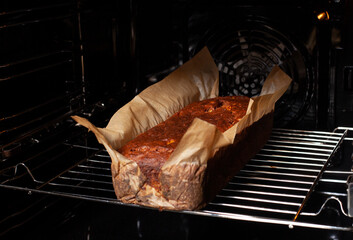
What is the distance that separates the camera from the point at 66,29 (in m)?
1.46

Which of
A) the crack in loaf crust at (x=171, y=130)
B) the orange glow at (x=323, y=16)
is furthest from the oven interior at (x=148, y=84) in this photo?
the crack in loaf crust at (x=171, y=130)

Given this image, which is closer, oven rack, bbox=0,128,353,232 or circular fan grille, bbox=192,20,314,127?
oven rack, bbox=0,128,353,232

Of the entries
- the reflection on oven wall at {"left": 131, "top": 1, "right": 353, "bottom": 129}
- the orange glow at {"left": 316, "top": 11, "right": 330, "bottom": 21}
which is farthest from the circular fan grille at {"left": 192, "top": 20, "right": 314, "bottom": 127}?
the orange glow at {"left": 316, "top": 11, "right": 330, "bottom": 21}

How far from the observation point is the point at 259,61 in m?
1.74

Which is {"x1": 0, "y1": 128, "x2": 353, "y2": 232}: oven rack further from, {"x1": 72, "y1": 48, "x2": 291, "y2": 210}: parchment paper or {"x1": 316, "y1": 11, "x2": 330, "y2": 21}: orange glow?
{"x1": 316, "y1": 11, "x2": 330, "y2": 21}: orange glow

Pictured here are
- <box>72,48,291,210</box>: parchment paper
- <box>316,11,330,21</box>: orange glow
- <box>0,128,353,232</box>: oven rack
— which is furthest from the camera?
<box>316,11,330,21</box>: orange glow

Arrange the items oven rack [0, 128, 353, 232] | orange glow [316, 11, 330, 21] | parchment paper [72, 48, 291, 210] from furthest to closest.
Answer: orange glow [316, 11, 330, 21], oven rack [0, 128, 353, 232], parchment paper [72, 48, 291, 210]

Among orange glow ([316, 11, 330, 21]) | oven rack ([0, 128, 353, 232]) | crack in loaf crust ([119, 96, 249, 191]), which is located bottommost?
oven rack ([0, 128, 353, 232])

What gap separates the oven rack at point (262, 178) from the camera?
1.32m

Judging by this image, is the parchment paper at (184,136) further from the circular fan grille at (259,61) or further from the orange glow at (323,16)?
the orange glow at (323,16)

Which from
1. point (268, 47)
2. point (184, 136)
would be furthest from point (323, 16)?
point (184, 136)

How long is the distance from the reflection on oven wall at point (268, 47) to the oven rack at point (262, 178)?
99 mm

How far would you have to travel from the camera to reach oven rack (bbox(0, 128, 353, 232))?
1315 mm

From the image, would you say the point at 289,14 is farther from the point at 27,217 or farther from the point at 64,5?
the point at 27,217
